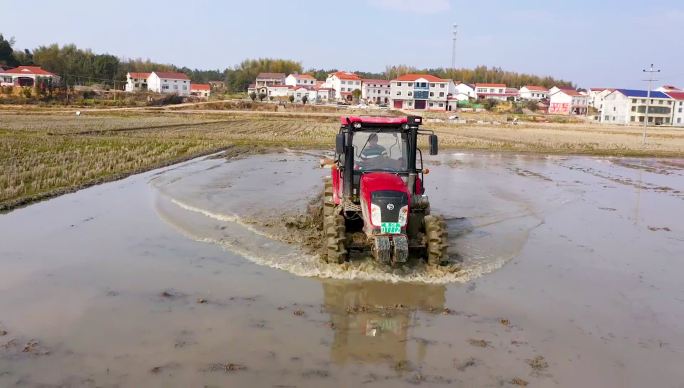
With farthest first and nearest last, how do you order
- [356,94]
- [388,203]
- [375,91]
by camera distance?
[375,91] < [356,94] < [388,203]

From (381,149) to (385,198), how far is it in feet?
4.98

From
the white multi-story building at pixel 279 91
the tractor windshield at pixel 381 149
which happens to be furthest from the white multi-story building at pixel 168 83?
the tractor windshield at pixel 381 149

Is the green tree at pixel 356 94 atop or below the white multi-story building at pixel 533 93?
below

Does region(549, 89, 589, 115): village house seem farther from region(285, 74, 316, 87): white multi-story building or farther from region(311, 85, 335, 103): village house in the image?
region(285, 74, 316, 87): white multi-story building

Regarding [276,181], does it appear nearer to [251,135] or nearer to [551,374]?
[551,374]

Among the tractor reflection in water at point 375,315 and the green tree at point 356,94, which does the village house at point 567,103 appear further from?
the tractor reflection in water at point 375,315

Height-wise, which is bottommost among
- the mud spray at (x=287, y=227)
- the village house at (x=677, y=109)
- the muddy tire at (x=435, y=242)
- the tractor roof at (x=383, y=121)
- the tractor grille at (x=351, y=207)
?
the mud spray at (x=287, y=227)

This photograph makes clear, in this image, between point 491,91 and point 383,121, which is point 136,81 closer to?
point 491,91

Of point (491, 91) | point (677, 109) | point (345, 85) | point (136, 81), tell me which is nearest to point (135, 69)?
point (136, 81)

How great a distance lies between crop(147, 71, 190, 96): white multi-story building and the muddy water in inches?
3396

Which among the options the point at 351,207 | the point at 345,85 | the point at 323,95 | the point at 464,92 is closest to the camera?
the point at 351,207

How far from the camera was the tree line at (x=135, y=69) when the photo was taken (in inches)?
3649

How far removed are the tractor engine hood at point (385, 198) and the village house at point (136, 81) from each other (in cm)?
9405

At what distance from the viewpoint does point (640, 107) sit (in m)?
78.8
